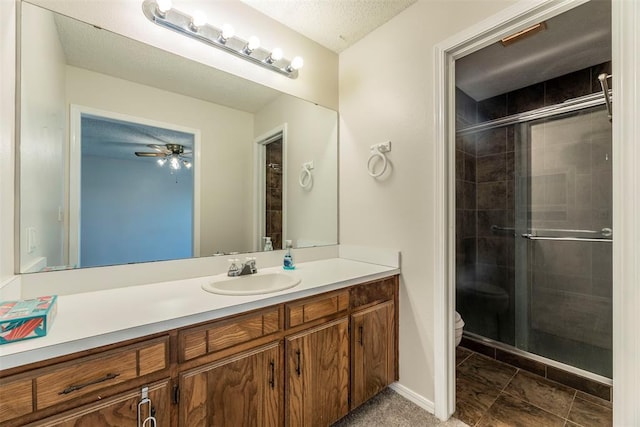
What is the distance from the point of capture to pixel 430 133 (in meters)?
1.57

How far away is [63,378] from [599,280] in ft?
10.2

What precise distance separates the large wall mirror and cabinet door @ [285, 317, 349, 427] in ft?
2.35

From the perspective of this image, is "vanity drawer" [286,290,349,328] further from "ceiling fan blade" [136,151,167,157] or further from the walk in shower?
the walk in shower

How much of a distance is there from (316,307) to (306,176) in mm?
1030

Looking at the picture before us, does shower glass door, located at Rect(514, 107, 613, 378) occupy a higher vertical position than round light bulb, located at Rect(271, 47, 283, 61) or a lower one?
lower

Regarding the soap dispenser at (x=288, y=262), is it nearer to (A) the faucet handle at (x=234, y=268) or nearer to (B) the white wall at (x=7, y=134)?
(A) the faucet handle at (x=234, y=268)

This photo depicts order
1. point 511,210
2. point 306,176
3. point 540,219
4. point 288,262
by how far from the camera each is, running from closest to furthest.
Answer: point 288,262
point 306,176
point 540,219
point 511,210

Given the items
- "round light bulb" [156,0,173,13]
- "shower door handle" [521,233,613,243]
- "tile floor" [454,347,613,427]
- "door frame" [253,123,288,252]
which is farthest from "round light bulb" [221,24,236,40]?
"shower door handle" [521,233,613,243]

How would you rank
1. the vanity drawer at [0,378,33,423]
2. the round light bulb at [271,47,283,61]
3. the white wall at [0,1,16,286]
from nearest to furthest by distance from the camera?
the vanity drawer at [0,378,33,423] < the white wall at [0,1,16,286] < the round light bulb at [271,47,283,61]

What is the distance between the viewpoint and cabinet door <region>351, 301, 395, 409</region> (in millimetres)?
1489

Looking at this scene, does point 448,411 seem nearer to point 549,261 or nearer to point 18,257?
point 549,261

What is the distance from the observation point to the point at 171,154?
4.81 feet
